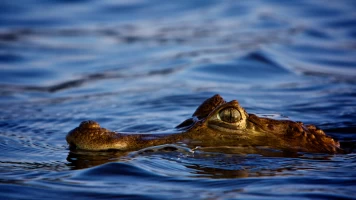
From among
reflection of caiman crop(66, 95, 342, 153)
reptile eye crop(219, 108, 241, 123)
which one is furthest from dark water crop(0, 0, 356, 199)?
reptile eye crop(219, 108, 241, 123)

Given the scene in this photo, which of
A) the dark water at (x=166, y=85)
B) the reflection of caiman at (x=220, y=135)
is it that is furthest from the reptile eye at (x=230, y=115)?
the dark water at (x=166, y=85)

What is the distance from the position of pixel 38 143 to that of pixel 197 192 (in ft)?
8.59

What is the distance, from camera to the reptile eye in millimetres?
6160

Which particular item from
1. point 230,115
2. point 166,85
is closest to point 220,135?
A: point 230,115

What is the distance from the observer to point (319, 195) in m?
5.17

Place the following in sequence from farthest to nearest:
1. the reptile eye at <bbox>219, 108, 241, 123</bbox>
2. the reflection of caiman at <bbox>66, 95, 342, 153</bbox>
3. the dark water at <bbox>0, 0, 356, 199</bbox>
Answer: the reptile eye at <bbox>219, 108, 241, 123</bbox>
the reflection of caiman at <bbox>66, 95, 342, 153</bbox>
the dark water at <bbox>0, 0, 356, 199</bbox>

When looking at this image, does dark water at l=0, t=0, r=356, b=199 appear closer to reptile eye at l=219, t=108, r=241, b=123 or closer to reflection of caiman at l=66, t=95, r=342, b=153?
reflection of caiman at l=66, t=95, r=342, b=153

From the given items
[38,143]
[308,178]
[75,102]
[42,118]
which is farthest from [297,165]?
[75,102]

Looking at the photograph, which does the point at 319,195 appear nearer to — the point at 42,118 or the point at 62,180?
the point at 62,180

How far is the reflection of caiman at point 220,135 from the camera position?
5980 millimetres

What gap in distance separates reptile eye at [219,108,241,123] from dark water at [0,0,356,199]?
1.06 feet

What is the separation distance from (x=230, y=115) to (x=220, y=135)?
215mm

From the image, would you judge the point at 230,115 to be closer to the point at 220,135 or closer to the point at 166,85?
the point at 220,135

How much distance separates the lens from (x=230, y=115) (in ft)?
20.3
